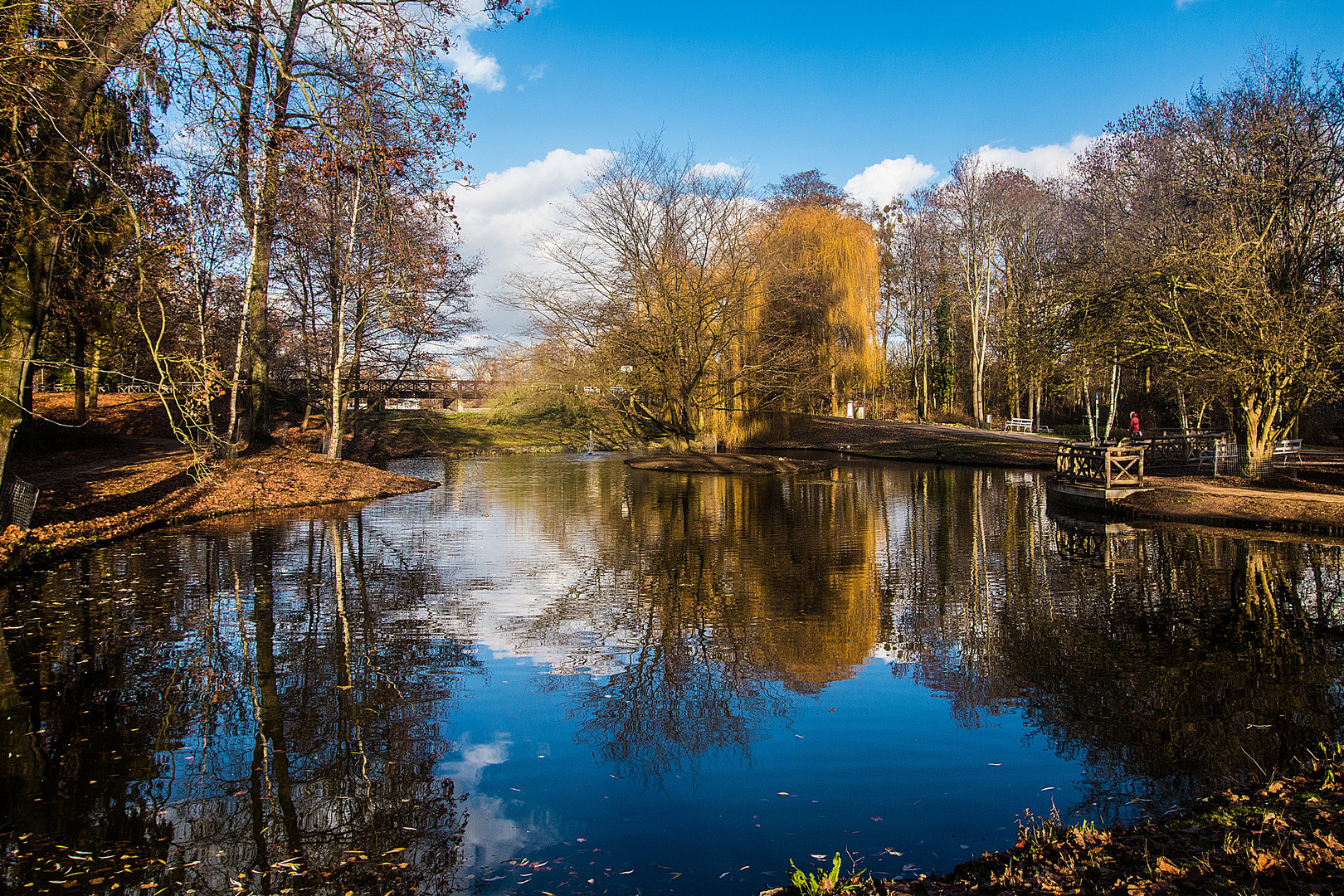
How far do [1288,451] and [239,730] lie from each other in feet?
87.0

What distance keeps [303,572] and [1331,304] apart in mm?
21835

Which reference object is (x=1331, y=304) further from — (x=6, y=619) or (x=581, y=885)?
(x=6, y=619)

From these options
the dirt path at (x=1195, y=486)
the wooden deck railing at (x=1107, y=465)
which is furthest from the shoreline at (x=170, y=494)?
the dirt path at (x=1195, y=486)

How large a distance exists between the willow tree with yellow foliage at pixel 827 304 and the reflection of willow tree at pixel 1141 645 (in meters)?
25.9

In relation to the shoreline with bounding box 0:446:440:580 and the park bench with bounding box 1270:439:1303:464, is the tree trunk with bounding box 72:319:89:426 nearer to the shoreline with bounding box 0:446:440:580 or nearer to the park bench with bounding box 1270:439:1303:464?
the shoreline with bounding box 0:446:440:580

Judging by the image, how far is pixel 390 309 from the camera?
24.8 metres

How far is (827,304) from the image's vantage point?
43188mm

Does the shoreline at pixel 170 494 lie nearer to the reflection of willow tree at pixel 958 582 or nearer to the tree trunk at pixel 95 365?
the tree trunk at pixel 95 365

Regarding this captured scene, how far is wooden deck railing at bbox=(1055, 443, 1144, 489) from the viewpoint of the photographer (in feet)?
63.8

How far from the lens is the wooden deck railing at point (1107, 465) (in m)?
19.4

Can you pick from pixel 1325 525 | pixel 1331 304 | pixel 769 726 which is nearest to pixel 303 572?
pixel 769 726

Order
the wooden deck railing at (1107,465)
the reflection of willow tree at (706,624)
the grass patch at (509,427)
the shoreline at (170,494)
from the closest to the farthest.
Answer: the reflection of willow tree at (706,624), the shoreline at (170,494), the wooden deck railing at (1107,465), the grass patch at (509,427)

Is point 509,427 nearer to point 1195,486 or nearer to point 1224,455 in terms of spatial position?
point 1224,455

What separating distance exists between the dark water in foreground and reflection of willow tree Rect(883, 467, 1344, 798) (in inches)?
1.8
